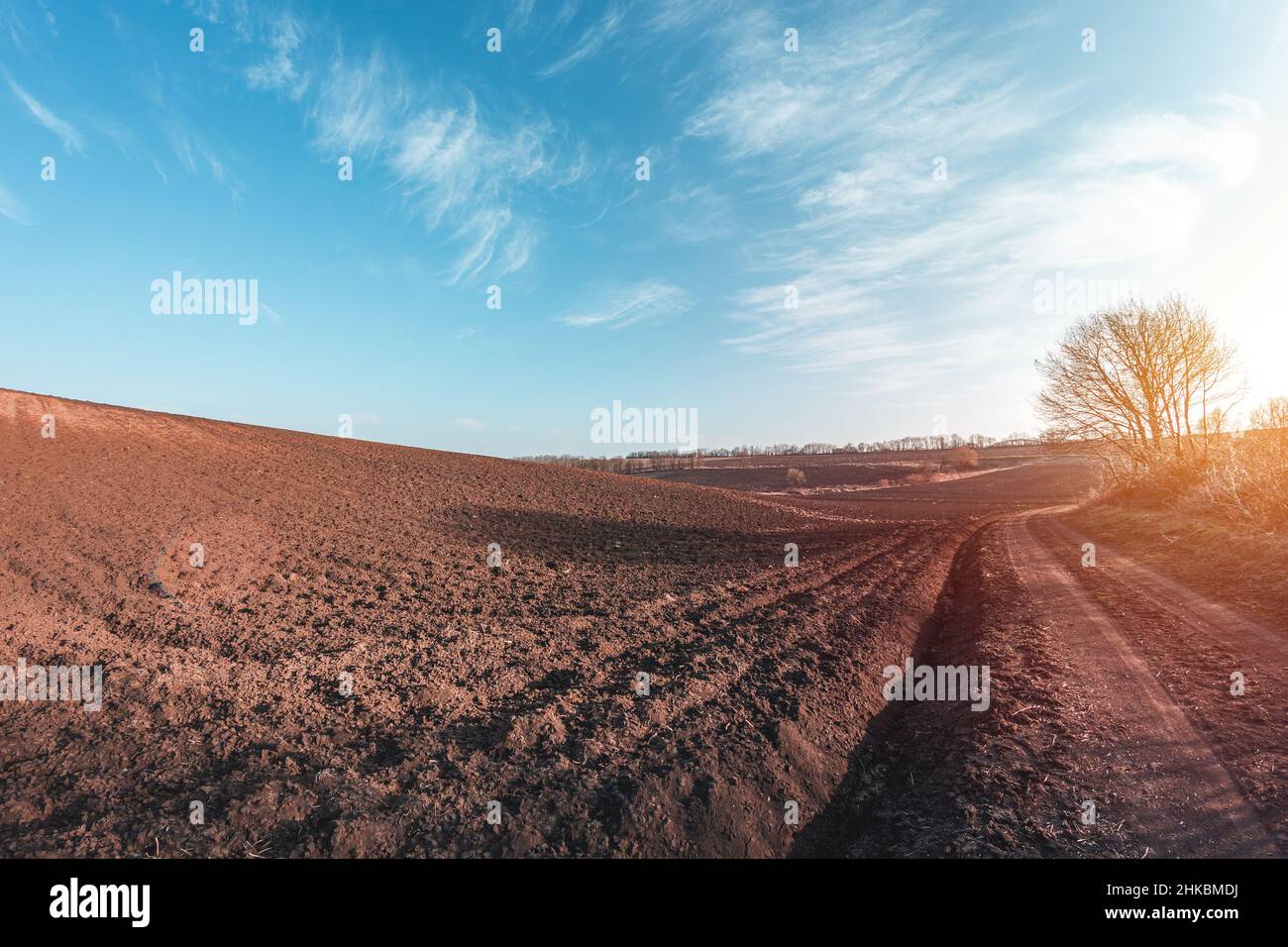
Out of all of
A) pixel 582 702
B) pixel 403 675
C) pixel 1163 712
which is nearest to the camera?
pixel 1163 712

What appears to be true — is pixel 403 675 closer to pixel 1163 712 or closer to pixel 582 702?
pixel 582 702

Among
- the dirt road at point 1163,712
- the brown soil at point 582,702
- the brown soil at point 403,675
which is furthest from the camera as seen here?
the brown soil at point 403,675

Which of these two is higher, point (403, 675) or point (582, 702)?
point (403, 675)

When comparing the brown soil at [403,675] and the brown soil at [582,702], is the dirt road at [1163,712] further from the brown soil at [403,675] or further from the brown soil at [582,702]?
the brown soil at [403,675]

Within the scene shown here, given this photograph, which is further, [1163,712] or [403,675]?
[403,675]

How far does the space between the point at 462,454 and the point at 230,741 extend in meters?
33.4

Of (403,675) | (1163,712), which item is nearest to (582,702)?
(403,675)

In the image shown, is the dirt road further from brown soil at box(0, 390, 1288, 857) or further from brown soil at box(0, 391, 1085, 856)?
brown soil at box(0, 391, 1085, 856)

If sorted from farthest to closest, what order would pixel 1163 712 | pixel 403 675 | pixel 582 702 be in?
1. pixel 403 675
2. pixel 582 702
3. pixel 1163 712

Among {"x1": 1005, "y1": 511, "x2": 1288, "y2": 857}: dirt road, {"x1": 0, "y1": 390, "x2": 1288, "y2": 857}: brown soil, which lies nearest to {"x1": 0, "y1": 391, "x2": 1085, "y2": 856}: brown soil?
{"x1": 0, "y1": 390, "x2": 1288, "y2": 857}: brown soil

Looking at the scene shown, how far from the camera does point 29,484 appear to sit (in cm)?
1406

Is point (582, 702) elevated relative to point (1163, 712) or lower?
lower

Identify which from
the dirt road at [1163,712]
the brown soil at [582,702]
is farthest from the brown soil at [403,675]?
the dirt road at [1163,712]
